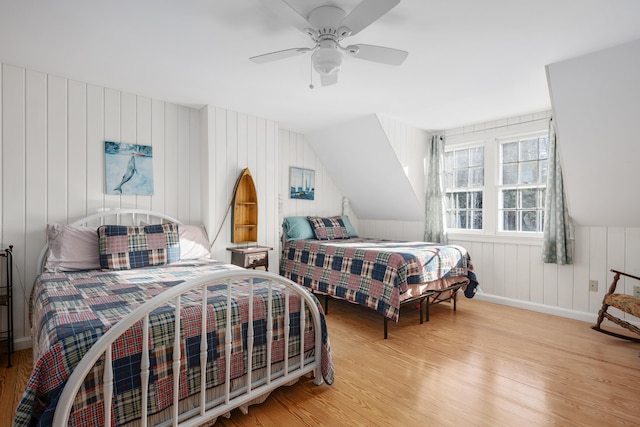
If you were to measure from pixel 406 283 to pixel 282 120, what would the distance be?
2454 millimetres

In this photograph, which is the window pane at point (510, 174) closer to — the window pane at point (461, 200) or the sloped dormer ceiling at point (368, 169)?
the window pane at point (461, 200)

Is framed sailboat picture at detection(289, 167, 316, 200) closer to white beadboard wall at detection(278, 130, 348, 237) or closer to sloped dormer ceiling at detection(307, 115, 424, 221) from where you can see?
white beadboard wall at detection(278, 130, 348, 237)

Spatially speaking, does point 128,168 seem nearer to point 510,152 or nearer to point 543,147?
point 510,152

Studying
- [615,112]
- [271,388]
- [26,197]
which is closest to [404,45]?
[615,112]

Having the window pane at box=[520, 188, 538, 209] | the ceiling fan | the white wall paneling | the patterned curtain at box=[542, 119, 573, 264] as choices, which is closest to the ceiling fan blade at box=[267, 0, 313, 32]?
the ceiling fan

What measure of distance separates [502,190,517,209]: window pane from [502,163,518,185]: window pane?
0.11m

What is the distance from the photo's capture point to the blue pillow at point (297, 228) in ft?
13.6

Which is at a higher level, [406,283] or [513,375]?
[406,283]

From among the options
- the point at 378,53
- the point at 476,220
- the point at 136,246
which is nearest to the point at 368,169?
the point at 476,220

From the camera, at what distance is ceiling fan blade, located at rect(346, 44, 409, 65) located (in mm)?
1903

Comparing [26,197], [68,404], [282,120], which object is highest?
[282,120]

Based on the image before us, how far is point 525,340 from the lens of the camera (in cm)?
281

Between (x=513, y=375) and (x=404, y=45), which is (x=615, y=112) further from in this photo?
(x=513, y=375)

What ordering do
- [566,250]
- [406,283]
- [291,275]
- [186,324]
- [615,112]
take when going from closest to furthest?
1. [186,324]
2. [615,112]
3. [406,283]
4. [566,250]
5. [291,275]
